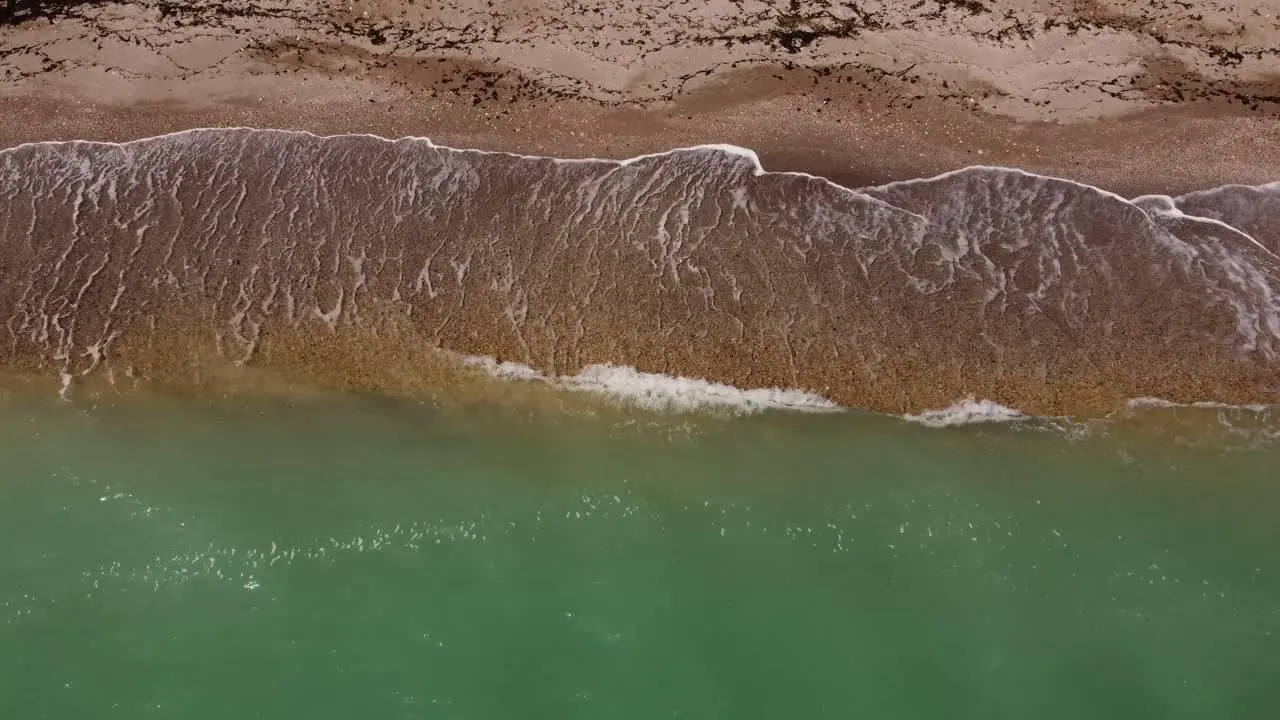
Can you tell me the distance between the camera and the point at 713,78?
26.5ft

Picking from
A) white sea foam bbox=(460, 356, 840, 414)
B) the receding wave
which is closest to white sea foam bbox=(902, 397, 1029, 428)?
the receding wave

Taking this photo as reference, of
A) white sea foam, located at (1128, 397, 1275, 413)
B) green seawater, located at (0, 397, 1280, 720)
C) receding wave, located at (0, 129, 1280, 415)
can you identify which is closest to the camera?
green seawater, located at (0, 397, 1280, 720)

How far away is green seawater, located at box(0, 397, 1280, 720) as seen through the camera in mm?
6727

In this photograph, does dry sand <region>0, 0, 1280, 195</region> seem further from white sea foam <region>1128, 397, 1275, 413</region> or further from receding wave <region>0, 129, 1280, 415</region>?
white sea foam <region>1128, 397, 1275, 413</region>

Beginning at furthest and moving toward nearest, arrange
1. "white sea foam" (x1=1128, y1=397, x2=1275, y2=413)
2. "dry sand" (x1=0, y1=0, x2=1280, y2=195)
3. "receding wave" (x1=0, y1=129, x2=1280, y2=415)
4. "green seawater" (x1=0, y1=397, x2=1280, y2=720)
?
"dry sand" (x1=0, y1=0, x2=1280, y2=195) < "receding wave" (x1=0, y1=129, x2=1280, y2=415) < "white sea foam" (x1=1128, y1=397, x2=1275, y2=413) < "green seawater" (x1=0, y1=397, x2=1280, y2=720)

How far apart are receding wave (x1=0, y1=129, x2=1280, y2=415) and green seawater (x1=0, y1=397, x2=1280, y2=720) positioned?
604 mm

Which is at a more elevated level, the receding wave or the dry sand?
the dry sand

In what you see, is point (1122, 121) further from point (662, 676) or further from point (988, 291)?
point (662, 676)

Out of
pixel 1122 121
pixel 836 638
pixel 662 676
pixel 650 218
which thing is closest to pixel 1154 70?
pixel 1122 121

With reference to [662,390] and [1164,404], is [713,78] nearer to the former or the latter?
[662,390]

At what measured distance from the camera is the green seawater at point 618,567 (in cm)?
673

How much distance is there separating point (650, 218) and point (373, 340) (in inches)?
128

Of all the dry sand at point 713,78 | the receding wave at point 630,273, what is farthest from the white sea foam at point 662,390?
the dry sand at point 713,78

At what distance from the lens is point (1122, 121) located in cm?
777
